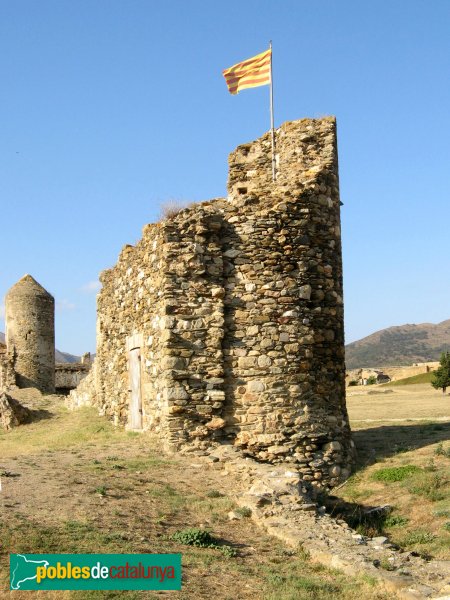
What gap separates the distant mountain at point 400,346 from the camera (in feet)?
452

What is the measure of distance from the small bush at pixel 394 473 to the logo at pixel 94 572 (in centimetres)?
608

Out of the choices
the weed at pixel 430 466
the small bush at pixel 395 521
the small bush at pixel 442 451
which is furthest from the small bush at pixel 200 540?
the small bush at pixel 442 451

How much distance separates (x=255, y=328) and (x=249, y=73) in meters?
6.92

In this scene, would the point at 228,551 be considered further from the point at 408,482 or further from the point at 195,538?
the point at 408,482

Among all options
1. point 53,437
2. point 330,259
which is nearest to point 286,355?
point 330,259

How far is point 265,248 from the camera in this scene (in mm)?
13398

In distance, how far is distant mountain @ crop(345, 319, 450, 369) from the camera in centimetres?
13762

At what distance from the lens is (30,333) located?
34.2 m

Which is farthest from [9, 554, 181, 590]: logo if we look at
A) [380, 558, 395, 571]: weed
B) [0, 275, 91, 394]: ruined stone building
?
[0, 275, 91, 394]: ruined stone building

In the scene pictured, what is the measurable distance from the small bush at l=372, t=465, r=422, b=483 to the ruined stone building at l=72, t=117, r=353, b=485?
728mm

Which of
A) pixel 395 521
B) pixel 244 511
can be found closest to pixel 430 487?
pixel 395 521

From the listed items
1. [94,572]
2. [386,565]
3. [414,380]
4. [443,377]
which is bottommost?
[386,565]

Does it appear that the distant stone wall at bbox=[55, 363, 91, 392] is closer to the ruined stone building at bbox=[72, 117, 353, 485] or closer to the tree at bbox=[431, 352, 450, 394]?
the tree at bbox=[431, 352, 450, 394]

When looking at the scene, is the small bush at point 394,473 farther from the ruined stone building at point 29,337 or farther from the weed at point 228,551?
the ruined stone building at point 29,337
